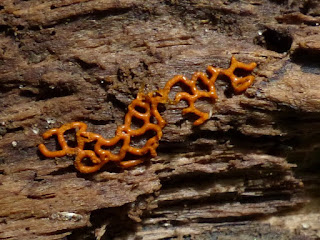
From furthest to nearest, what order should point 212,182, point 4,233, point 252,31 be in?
point 212,182, point 252,31, point 4,233

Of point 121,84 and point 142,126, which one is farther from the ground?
point 121,84

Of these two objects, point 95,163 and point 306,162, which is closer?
point 95,163

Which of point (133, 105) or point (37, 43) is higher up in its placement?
point (37, 43)

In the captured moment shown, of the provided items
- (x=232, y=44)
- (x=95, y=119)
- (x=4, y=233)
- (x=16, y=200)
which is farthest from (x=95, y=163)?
(x=232, y=44)

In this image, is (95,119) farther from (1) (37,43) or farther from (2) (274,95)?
(2) (274,95)

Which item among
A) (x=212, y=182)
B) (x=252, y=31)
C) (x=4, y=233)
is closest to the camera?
(x=4, y=233)
